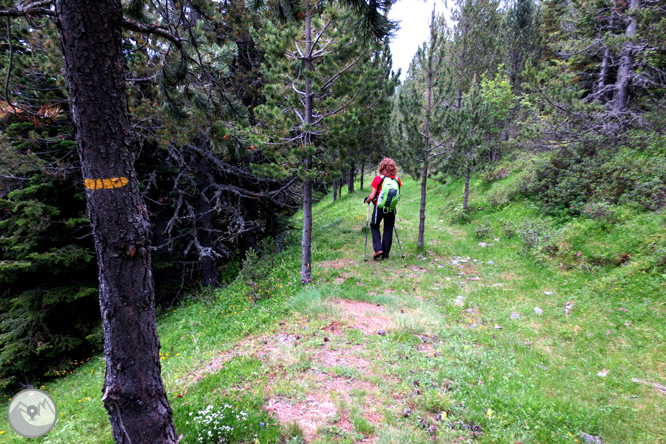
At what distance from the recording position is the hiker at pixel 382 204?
8143 millimetres

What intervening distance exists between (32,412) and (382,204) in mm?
7355

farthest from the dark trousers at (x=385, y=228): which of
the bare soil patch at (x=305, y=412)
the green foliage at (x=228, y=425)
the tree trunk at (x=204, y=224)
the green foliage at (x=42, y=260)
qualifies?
the green foliage at (x=42, y=260)

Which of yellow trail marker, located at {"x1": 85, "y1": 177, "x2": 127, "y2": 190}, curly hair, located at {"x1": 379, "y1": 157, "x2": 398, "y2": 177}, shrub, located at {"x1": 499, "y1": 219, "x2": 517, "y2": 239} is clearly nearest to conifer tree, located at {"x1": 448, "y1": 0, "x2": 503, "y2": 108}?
shrub, located at {"x1": 499, "y1": 219, "x2": 517, "y2": 239}

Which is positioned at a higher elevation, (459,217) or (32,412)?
(32,412)

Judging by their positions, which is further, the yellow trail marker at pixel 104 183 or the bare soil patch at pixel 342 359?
the bare soil patch at pixel 342 359

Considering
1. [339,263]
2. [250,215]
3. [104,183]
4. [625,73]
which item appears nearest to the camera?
[104,183]

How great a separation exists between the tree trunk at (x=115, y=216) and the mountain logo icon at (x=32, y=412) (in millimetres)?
822

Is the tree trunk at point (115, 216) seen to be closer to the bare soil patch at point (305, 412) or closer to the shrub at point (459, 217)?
the bare soil patch at point (305, 412)

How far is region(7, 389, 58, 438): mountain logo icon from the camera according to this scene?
2.41 meters

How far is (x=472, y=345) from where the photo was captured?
177 inches

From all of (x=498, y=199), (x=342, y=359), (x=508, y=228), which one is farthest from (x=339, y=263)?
(x=498, y=199)

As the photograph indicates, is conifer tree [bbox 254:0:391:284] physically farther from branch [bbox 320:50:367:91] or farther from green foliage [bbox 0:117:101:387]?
green foliage [bbox 0:117:101:387]

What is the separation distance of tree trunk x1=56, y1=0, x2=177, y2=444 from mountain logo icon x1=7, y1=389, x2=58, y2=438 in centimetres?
82

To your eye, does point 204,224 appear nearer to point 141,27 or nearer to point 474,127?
point 141,27
